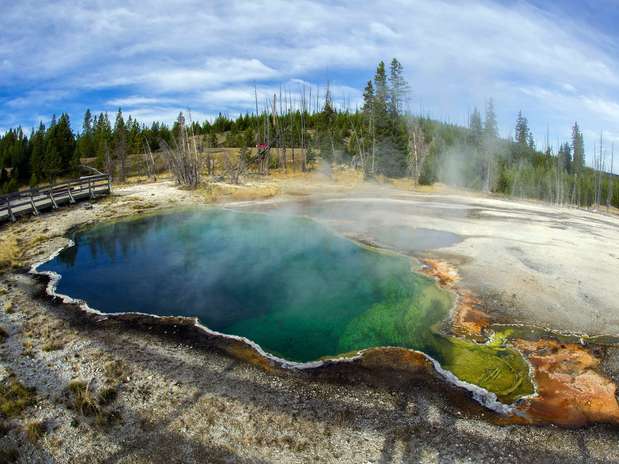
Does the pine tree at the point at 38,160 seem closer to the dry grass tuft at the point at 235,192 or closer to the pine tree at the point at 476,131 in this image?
the dry grass tuft at the point at 235,192

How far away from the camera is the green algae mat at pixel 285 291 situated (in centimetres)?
931

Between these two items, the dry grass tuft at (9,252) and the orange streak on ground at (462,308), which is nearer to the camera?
the orange streak on ground at (462,308)

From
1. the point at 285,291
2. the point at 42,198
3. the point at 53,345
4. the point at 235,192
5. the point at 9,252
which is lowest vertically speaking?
the point at 53,345

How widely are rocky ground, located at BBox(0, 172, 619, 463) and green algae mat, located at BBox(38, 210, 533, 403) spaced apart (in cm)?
110

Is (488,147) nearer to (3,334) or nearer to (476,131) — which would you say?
(476,131)

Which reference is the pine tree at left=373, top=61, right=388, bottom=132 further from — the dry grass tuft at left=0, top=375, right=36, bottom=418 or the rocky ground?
the dry grass tuft at left=0, top=375, right=36, bottom=418

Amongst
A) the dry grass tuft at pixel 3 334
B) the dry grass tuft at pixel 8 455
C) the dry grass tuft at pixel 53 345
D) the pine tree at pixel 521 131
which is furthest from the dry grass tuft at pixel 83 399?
the pine tree at pixel 521 131

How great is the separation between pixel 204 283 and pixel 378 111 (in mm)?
36039

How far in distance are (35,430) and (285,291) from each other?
752 cm

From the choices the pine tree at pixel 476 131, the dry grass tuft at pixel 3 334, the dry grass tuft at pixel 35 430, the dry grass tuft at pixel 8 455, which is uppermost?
the pine tree at pixel 476 131

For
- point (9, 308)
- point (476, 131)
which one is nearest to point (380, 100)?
point (476, 131)

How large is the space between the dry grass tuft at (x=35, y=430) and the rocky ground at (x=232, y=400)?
0.7 inches

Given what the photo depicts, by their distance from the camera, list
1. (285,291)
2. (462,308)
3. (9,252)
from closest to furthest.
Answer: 1. (462,308)
2. (285,291)
3. (9,252)

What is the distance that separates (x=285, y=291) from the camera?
12.9 meters
